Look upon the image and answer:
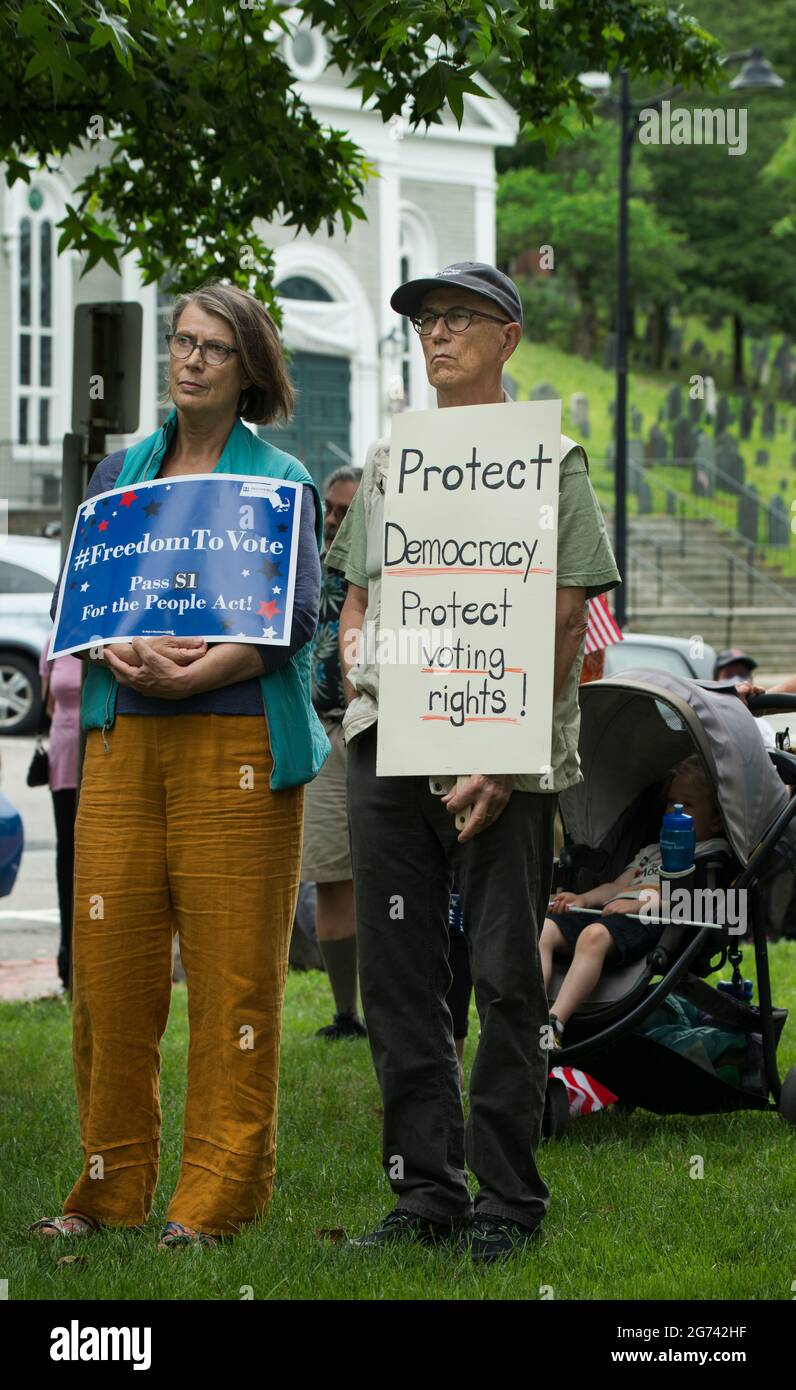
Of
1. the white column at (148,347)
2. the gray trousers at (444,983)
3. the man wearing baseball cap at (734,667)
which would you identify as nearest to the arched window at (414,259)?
the white column at (148,347)

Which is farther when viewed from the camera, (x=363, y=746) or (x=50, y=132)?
(x=50, y=132)

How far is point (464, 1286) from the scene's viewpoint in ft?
13.7

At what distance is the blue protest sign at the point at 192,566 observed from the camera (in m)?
4.59

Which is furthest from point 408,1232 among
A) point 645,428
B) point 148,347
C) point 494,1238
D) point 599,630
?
point 645,428

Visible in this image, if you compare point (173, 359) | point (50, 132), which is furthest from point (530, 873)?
point (50, 132)

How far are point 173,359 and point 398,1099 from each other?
6.40ft

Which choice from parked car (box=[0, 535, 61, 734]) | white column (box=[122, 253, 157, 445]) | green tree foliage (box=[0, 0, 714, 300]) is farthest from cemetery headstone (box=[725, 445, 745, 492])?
green tree foliage (box=[0, 0, 714, 300])

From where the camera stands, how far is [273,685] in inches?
183

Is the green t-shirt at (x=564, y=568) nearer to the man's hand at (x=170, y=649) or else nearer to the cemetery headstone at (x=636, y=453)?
the man's hand at (x=170, y=649)

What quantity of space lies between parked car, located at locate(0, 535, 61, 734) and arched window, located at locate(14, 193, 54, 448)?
670cm

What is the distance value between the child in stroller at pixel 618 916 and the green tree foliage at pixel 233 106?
240cm

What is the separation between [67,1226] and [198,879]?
94cm

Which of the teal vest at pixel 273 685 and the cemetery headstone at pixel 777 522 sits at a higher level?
the cemetery headstone at pixel 777 522
